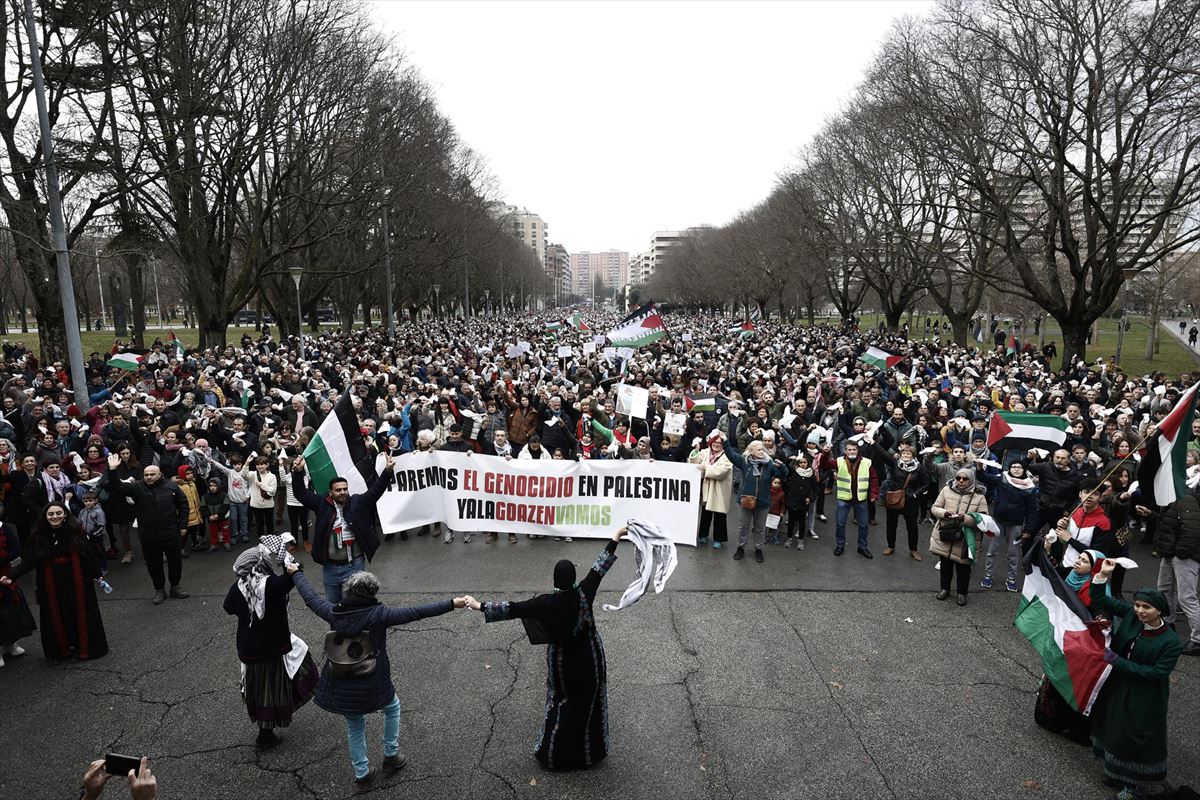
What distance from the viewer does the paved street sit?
4.82 meters

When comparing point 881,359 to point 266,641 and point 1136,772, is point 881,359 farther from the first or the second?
point 266,641

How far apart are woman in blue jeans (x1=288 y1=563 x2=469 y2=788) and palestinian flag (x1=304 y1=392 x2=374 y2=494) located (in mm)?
2201

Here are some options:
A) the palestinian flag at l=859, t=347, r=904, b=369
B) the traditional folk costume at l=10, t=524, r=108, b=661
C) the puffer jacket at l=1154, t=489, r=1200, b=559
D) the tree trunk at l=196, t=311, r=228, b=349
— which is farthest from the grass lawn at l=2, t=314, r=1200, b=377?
the traditional folk costume at l=10, t=524, r=108, b=661

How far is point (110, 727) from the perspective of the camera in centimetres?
542

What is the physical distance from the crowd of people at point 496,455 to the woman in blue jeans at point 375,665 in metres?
0.05

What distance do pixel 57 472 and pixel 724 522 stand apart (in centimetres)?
848

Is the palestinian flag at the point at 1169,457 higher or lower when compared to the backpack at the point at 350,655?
higher

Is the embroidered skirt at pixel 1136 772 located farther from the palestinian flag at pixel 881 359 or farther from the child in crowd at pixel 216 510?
the palestinian flag at pixel 881 359

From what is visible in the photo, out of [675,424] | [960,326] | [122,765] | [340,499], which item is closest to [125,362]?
[340,499]

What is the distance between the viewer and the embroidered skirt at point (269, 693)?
5.10m

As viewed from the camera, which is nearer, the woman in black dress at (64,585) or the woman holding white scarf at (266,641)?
the woman holding white scarf at (266,641)

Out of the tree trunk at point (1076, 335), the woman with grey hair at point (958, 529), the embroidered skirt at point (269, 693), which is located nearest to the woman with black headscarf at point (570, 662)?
the embroidered skirt at point (269, 693)

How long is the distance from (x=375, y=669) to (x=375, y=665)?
33mm

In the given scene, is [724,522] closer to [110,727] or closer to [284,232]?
[110,727]
